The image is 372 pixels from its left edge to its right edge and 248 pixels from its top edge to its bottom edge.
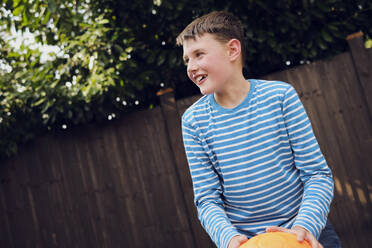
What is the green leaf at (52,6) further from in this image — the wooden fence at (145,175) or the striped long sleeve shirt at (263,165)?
the striped long sleeve shirt at (263,165)

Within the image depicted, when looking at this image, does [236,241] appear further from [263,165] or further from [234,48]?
[234,48]

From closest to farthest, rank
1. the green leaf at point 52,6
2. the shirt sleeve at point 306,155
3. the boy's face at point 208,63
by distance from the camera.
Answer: the shirt sleeve at point 306,155, the boy's face at point 208,63, the green leaf at point 52,6

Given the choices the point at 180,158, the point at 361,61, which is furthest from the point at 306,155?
the point at 361,61

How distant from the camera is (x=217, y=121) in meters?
1.77

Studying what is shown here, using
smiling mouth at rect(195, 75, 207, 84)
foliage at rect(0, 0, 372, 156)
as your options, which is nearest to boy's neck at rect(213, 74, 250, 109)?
smiling mouth at rect(195, 75, 207, 84)

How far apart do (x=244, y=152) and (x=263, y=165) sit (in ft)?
0.34

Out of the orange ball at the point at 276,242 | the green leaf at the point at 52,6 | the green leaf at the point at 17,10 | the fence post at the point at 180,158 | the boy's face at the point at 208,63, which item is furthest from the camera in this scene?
the fence post at the point at 180,158

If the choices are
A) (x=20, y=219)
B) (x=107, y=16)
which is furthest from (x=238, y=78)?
(x=20, y=219)

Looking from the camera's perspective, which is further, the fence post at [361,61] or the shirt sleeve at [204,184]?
the fence post at [361,61]

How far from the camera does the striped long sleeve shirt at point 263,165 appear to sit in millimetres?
1647

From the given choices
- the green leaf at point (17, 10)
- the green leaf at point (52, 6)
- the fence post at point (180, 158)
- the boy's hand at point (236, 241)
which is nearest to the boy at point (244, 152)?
the boy's hand at point (236, 241)

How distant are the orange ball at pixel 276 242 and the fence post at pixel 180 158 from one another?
3.12 m

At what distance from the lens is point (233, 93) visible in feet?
5.93

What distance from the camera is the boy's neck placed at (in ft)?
5.90
